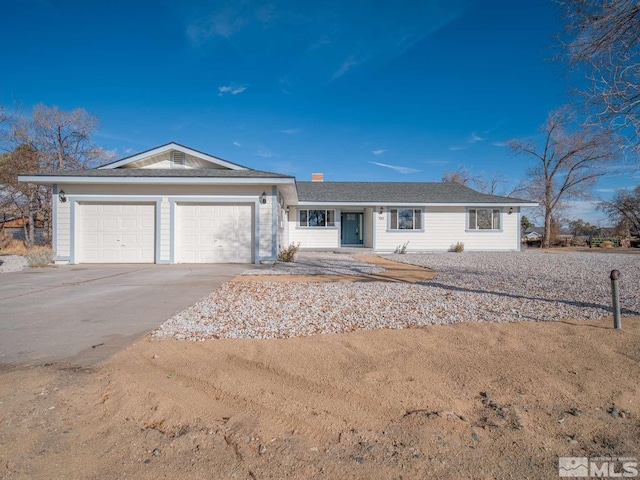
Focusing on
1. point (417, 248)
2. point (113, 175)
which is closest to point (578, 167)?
point (417, 248)

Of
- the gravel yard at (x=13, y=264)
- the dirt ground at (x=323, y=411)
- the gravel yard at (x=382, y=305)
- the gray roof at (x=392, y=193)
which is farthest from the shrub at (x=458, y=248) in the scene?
the gravel yard at (x=13, y=264)

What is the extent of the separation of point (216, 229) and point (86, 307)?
657cm

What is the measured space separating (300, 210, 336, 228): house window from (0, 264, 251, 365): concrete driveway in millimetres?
8921

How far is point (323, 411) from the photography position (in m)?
2.37

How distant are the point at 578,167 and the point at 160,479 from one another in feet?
107

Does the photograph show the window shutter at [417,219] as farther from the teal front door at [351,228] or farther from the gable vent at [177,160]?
the gable vent at [177,160]

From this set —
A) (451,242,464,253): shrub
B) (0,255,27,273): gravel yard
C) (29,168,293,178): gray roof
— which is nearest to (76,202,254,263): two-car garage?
(29,168,293,178): gray roof

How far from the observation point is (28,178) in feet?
35.6

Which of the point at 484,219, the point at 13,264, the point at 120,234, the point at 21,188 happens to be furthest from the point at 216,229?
the point at 21,188

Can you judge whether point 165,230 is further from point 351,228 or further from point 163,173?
point 351,228

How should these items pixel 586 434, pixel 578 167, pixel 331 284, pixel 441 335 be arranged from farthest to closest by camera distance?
pixel 578 167, pixel 331 284, pixel 441 335, pixel 586 434

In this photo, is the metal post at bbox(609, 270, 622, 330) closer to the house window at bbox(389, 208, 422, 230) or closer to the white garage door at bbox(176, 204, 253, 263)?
the white garage door at bbox(176, 204, 253, 263)

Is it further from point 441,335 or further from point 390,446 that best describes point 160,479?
point 441,335

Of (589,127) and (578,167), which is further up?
(578,167)
